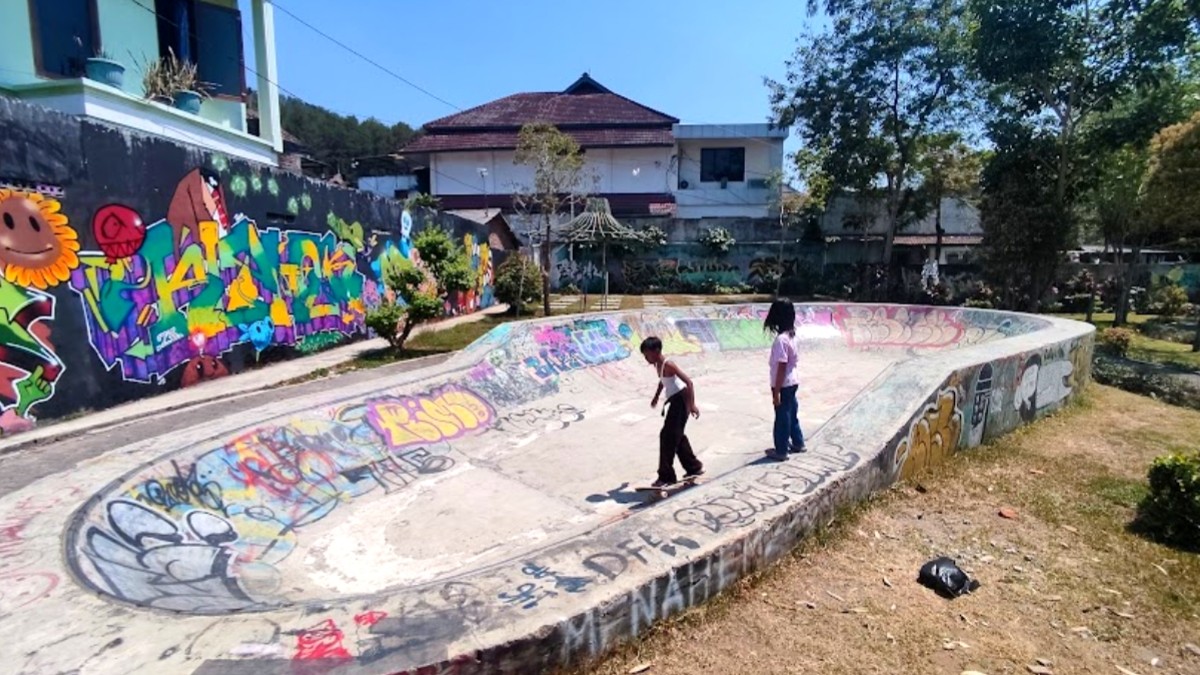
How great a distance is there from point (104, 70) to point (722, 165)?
93.7 ft

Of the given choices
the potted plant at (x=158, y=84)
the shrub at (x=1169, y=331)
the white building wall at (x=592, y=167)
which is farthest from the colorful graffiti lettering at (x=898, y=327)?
the white building wall at (x=592, y=167)

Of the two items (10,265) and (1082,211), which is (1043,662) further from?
(1082,211)

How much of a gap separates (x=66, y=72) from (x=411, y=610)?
1379cm

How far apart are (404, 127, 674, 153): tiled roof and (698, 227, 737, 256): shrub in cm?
620

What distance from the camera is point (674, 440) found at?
19.2 ft

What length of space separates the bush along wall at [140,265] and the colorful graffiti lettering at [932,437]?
906cm

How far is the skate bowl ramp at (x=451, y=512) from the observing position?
9.52 ft

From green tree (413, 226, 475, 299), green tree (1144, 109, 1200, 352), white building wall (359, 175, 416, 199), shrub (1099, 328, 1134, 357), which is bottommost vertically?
shrub (1099, 328, 1134, 357)

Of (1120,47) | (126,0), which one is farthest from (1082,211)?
(126,0)

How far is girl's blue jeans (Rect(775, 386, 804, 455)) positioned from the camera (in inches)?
223

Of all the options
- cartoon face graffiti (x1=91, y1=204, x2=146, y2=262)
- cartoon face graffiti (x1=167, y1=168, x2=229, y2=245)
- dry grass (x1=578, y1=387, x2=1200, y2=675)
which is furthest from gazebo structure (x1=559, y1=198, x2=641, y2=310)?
dry grass (x1=578, y1=387, x2=1200, y2=675)

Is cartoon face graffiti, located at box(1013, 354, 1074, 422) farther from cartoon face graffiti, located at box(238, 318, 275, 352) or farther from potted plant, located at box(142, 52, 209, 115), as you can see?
potted plant, located at box(142, 52, 209, 115)

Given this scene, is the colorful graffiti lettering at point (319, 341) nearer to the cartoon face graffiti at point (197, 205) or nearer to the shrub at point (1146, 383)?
the cartoon face graffiti at point (197, 205)

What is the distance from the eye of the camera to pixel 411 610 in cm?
306
